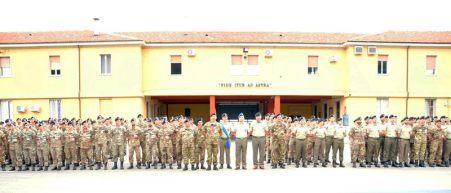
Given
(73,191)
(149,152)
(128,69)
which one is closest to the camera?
(73,191)

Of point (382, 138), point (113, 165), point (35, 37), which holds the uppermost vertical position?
point (35, 37)

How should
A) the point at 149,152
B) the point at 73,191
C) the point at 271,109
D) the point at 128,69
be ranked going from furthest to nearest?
the point at 271,109 → the point at 128,69 → the point at 149,152 → the point at 73,191

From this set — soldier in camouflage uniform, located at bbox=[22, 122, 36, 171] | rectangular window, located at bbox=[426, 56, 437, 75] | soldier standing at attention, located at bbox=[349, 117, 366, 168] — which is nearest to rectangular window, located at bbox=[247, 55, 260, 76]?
rectangular window, located at bbox=[426, 56, 437, 75]

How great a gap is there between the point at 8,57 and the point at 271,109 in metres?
15.6

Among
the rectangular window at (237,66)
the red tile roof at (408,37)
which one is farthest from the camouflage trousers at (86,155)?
the red tile roof at (408,37)

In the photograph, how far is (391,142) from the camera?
45.2 ft

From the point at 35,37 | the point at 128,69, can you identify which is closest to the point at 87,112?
the point at 128,69

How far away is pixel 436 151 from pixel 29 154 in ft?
41.8

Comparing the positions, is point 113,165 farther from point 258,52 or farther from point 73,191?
point 258,52

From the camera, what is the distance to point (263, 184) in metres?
10.8

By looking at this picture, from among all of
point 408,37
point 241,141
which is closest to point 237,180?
point 241,141

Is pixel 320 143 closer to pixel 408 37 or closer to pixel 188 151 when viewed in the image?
pixel 188 151

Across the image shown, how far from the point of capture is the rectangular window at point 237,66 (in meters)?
25.0

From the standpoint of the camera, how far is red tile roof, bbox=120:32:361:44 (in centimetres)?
2481
